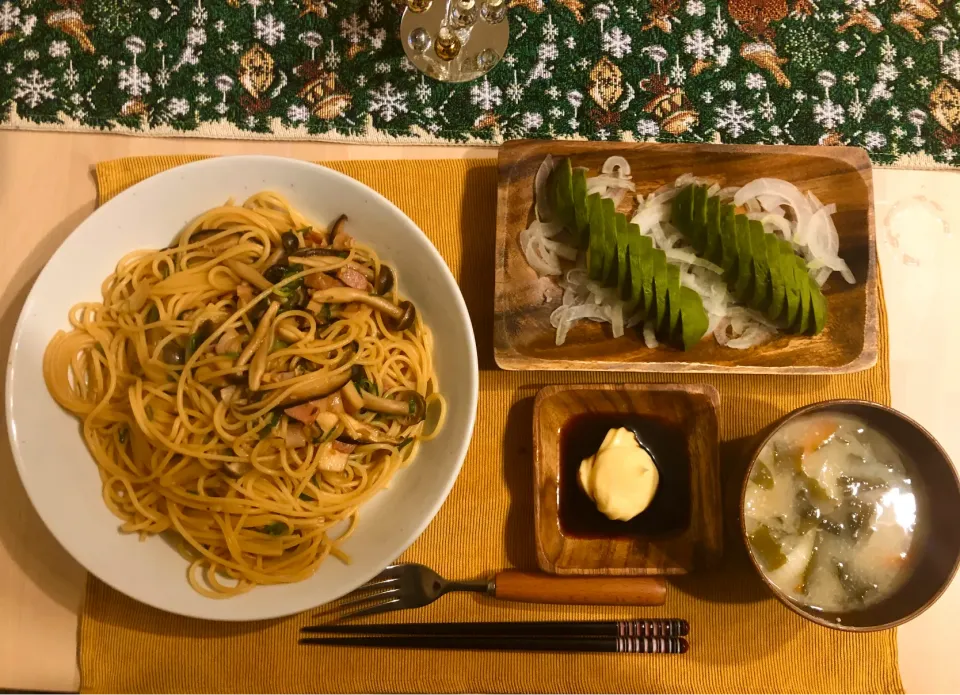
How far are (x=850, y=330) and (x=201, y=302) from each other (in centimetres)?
202

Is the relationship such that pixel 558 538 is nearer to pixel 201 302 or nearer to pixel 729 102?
pixel 201 302

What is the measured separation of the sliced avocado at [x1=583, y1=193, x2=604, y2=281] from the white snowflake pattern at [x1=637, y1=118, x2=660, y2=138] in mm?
420

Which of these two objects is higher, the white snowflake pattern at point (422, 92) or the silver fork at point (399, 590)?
the white snowflake pattern at point (422, 92)

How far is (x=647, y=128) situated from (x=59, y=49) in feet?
6.83

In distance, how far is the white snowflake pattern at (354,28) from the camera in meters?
2.24

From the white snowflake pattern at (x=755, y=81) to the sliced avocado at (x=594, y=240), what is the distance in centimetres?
80

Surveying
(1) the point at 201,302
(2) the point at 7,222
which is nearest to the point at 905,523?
(1) the point at 201,302

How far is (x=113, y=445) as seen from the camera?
6.07 ft

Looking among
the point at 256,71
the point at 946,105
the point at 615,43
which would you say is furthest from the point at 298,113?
the point at 946,105

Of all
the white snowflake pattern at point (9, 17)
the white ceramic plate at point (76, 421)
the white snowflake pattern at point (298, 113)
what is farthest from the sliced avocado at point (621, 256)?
the white snowflake pattern at point (9, 17)

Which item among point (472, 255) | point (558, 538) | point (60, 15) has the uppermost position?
point (60, 15)

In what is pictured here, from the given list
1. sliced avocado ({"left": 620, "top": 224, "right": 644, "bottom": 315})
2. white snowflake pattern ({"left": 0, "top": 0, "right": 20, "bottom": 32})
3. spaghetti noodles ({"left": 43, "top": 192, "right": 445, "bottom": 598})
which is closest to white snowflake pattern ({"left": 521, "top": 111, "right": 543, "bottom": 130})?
sliced avocado ({"left": 620, "top": 224, "right": 644, "bottom": 315})

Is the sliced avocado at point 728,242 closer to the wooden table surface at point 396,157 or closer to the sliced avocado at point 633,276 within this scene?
the sliced avocado at point 633,276

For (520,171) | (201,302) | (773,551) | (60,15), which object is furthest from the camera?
(60,15)
